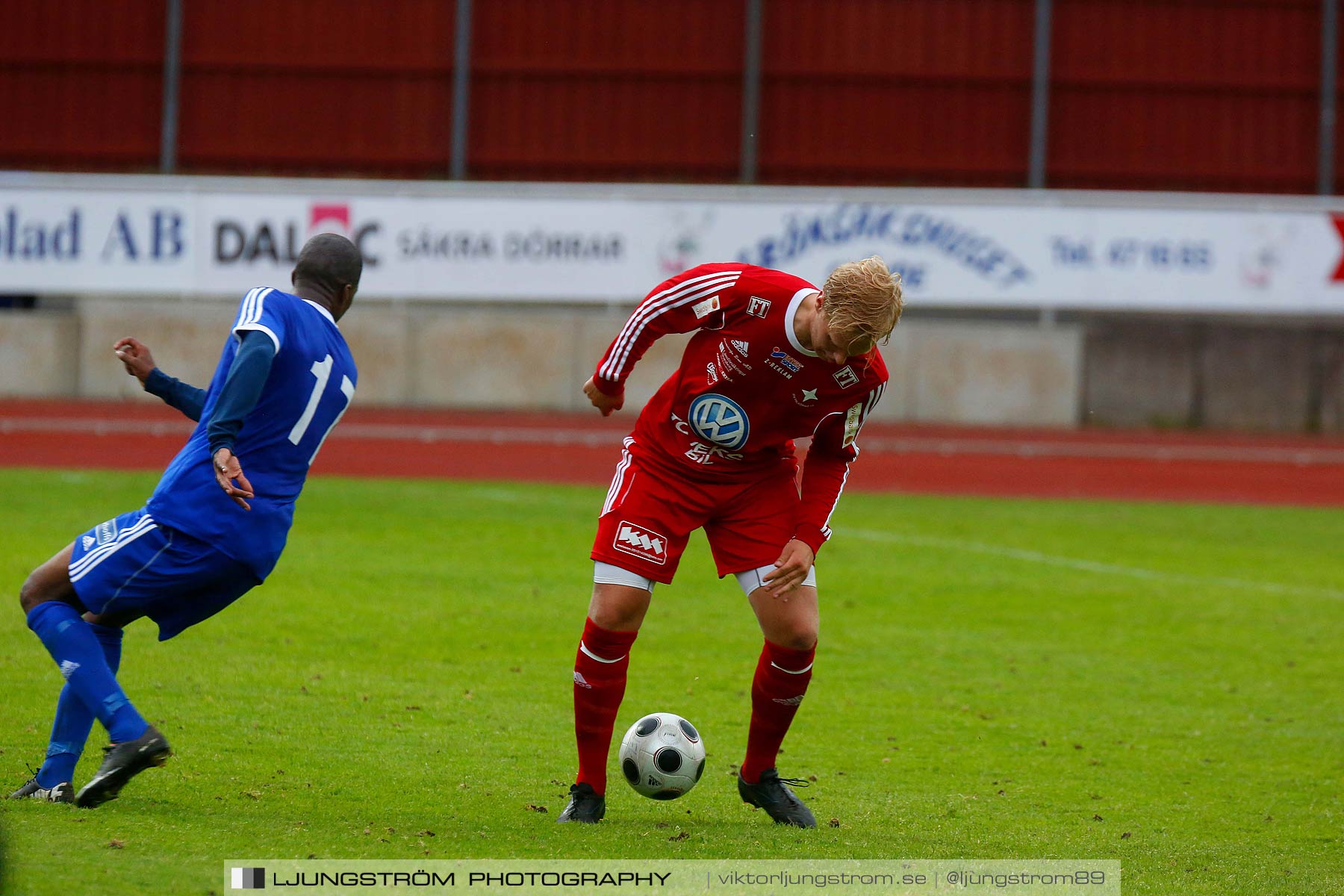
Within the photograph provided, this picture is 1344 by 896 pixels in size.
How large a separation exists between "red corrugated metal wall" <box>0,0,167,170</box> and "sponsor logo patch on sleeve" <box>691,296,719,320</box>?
24.6 metres

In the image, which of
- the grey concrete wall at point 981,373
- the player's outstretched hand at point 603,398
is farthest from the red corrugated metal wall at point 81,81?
the player's outstretched hand at point 603,398

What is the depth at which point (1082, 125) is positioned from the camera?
27.0 m

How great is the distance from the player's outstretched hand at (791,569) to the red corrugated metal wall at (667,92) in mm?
22767

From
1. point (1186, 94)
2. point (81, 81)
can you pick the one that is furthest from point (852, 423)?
point (81, 81)

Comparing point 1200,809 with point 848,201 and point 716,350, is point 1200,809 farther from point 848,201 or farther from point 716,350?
point 848,201

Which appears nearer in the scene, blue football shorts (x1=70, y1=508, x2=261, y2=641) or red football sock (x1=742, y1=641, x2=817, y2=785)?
blue football shorts (x1=70, y1=508, x2=261, y2=641)

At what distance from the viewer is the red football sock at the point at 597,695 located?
5.00 m

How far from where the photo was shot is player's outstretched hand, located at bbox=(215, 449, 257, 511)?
4.28 meters

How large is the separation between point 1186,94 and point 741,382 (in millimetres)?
24488

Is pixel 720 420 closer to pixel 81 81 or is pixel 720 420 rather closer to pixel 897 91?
pixel 897 91

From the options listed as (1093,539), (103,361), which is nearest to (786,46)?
(103,361)

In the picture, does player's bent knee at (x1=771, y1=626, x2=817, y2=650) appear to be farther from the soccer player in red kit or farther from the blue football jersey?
the blue football jersey

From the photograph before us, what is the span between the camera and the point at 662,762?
16.7 feet

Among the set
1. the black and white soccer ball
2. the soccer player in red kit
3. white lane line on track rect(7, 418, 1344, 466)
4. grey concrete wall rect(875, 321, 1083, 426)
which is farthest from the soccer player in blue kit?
grey concrete wall rect(875, 321, 1083, 426)
